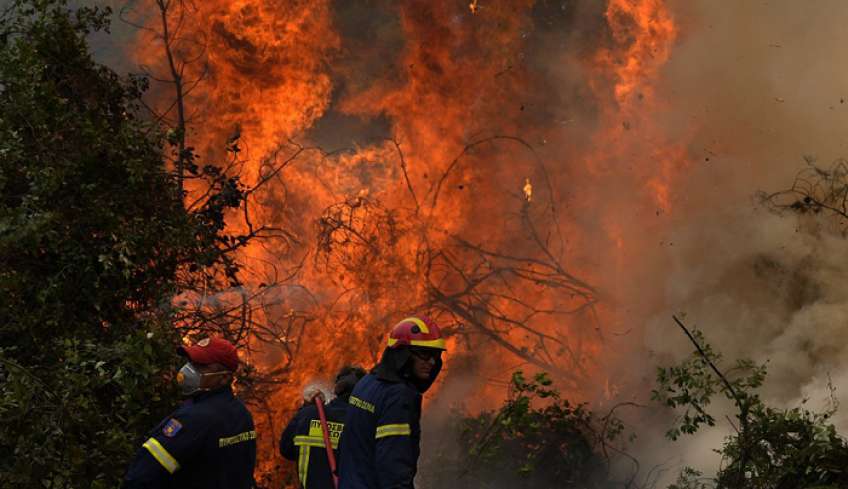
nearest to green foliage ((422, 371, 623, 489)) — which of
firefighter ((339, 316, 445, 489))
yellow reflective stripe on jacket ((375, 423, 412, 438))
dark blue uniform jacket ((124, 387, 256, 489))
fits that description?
firefighter ((339, 316, 445, 489))

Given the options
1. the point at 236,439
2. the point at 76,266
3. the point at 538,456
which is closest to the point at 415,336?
the point at 236,439

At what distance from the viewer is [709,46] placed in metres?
12.1

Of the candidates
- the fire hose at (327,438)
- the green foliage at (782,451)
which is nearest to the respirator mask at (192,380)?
the fire hose at (327,438)

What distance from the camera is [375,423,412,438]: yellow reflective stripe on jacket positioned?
173 inches

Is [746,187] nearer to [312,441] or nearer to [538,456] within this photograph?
[538,456]

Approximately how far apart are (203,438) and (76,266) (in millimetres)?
3537

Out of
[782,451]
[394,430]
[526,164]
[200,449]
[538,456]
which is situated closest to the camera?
[200,449]

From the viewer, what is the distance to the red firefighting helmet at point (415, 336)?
4609 millimetres

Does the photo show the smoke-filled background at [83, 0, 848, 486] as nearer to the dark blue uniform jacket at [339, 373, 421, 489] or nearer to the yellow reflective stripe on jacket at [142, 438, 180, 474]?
the dark blue uniform jacket at [339, 373, 421, 489]

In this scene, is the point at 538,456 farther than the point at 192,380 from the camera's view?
Yes

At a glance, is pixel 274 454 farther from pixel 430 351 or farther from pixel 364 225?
pixel 430 351

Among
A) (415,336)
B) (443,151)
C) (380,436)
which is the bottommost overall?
(380,436)

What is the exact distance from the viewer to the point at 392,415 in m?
4.43

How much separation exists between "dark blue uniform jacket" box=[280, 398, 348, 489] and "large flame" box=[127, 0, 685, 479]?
522 centimetres
